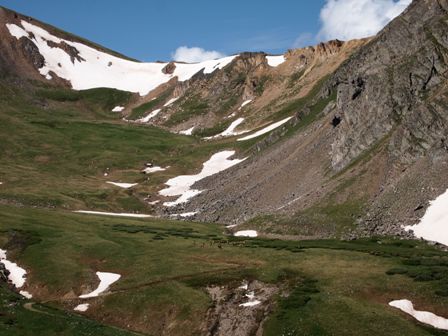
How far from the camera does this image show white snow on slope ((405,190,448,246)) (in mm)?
76750

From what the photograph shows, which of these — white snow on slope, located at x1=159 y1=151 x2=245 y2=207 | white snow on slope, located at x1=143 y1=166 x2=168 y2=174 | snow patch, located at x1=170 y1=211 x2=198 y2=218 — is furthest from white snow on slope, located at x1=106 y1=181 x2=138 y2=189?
snow patch, located at x1=170 y1=211 x2=198 y2=218

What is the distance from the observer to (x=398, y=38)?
124 m

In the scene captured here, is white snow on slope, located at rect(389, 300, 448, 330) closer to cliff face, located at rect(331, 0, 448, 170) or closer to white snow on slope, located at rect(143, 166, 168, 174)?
cliff face, located at rect(331, 0, 448, 170)

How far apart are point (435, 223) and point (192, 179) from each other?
315 feet

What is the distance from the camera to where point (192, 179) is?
165250mm

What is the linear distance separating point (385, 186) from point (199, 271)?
41.8 metres

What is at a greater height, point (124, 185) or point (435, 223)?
point (124, 185)

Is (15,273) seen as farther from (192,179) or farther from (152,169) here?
(152,169)

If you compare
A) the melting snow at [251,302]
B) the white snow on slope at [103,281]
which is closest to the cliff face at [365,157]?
the melting snow at [251,302]

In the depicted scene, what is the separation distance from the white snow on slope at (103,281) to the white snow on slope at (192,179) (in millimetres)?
75476

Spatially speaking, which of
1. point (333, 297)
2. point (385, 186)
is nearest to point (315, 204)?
point (385, 186)

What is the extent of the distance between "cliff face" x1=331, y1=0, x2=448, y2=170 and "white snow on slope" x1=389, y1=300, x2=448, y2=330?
47703 mm

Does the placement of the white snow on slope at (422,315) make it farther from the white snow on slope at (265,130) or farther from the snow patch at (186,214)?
the white snow on slope at (265,130)

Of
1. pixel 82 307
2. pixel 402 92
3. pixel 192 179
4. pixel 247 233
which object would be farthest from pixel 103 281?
pixel 192 179
